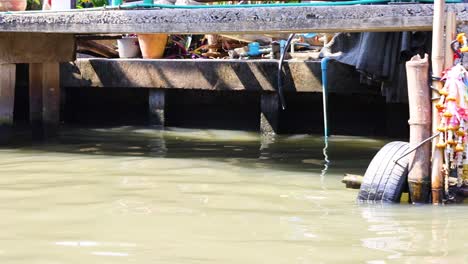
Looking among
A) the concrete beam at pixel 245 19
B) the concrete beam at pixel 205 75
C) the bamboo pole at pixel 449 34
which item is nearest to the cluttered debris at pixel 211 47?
the concrete beam at pixel 205 75

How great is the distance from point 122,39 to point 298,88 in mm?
2450

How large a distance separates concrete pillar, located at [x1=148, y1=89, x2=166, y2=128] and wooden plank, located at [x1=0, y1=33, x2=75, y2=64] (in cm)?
116

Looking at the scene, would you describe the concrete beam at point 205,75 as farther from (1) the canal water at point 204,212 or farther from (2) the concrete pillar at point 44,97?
(1) the canal water at point 204,212

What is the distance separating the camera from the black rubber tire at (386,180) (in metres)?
5.72

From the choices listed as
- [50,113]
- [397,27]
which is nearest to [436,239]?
[397,27]

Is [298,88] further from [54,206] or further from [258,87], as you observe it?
[54,206]

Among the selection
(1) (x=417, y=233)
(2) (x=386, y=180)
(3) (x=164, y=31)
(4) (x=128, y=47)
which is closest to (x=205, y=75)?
(4) (x=128, y=47)

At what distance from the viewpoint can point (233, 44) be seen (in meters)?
12.0

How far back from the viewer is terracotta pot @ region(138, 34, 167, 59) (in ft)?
34.6

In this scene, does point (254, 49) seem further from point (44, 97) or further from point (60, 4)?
point (60, 4)

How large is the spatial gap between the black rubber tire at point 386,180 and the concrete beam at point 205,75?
3543 mm

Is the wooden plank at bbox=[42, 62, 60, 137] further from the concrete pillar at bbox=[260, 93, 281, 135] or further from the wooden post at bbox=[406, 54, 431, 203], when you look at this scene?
the wooden post at bbox=[406, 54, 431, 203]

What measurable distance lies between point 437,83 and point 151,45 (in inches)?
214

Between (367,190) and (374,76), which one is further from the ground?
(374,76)
